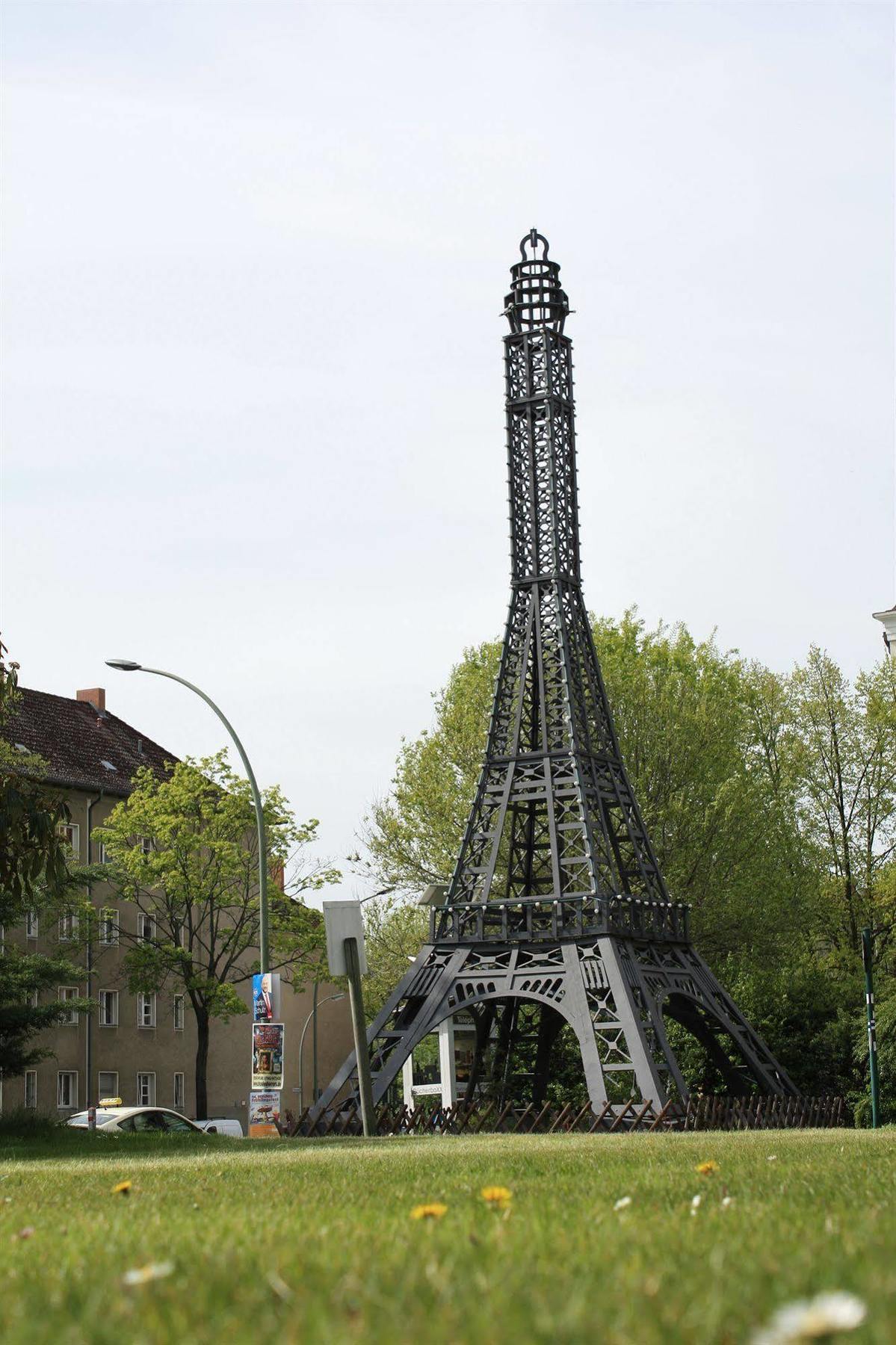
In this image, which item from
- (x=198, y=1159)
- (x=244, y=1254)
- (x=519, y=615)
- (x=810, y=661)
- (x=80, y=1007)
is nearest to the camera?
(x=244, y=1254)

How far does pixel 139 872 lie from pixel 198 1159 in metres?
35.8

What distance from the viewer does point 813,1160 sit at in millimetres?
10625

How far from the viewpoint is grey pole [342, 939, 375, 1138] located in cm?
1984

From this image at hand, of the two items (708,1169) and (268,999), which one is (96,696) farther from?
(708,1169)

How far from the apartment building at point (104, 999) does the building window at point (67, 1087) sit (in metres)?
0.04

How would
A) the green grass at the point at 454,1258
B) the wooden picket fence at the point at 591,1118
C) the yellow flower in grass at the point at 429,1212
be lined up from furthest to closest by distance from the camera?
1. the wooden picket fence at the point at 591,1118
2. the yellow flower in grass at the point at 429,1212
3. the green grass at the point at 454,1258

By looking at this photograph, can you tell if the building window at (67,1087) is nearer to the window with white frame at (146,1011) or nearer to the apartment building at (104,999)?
the apartment building at (104,999)

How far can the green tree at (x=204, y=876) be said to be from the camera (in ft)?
163

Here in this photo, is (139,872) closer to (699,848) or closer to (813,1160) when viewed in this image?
(699,848)

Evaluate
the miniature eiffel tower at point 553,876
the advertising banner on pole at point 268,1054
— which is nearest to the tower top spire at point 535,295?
the miniature eiffel tower at point 553,876

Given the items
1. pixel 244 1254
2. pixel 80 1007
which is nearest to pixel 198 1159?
pixel 244 1254

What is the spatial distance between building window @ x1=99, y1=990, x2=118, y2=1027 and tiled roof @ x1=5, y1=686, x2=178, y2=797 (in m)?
7.58

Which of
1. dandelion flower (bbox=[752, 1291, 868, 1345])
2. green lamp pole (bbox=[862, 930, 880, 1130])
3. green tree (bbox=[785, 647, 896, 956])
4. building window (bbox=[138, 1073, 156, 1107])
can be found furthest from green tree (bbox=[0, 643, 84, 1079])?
green tree (bbox=[785, 647, 896, 956])

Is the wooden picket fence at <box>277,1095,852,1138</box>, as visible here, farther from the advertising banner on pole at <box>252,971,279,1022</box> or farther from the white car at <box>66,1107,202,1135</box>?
the advertising banner on pole at <box>252,971,279,1022</box>
